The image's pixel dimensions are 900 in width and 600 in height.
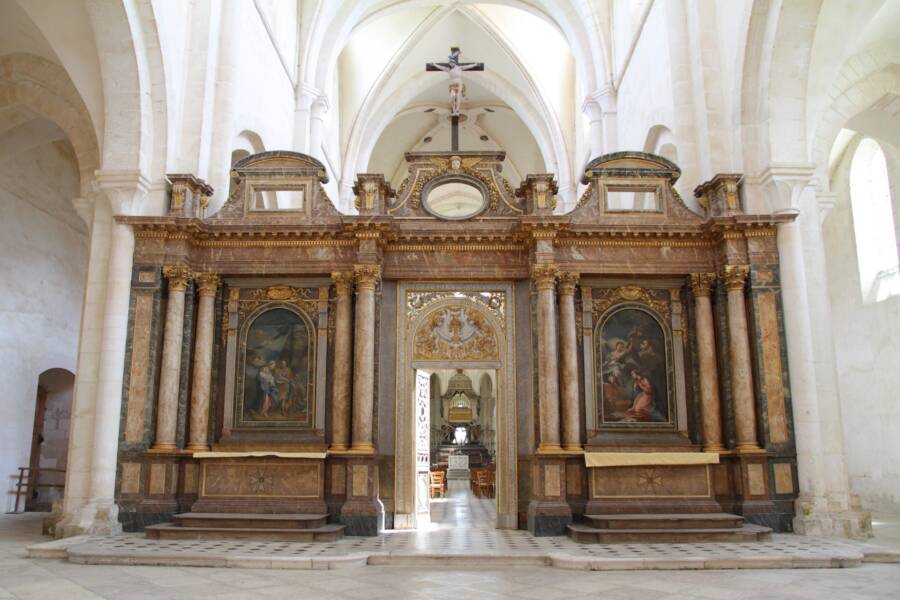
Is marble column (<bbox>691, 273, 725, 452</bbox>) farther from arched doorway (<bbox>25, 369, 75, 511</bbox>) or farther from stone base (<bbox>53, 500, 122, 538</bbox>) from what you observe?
arched doorway (<bbox>25, 369, 75, 511</bbox>)

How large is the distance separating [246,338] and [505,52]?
15.4m

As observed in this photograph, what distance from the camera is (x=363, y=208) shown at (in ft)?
38.8

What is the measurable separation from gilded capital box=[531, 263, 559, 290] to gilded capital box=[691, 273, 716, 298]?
2162 millimetres

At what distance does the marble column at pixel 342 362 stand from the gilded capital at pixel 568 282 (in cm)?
320

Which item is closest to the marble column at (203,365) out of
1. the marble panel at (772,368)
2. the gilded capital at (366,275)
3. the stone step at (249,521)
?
the stone step at (249,521)

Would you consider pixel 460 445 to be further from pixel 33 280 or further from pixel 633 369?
pixel 633 369

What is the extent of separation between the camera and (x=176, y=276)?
37.8ft

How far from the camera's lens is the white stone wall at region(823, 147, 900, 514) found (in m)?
15.8

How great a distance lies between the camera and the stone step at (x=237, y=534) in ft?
32.9

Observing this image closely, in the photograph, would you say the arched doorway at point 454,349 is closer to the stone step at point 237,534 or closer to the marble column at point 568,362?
the marble column at point 568,362

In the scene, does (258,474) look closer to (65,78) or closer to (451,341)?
(451,341)

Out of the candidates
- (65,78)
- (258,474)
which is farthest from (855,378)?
(65,78)

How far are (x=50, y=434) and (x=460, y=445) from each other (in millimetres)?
15301

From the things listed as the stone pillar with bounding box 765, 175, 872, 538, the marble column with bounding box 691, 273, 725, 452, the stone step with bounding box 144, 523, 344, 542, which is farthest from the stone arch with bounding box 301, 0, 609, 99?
the stone step with bounding box 144, 523, 344, 542
